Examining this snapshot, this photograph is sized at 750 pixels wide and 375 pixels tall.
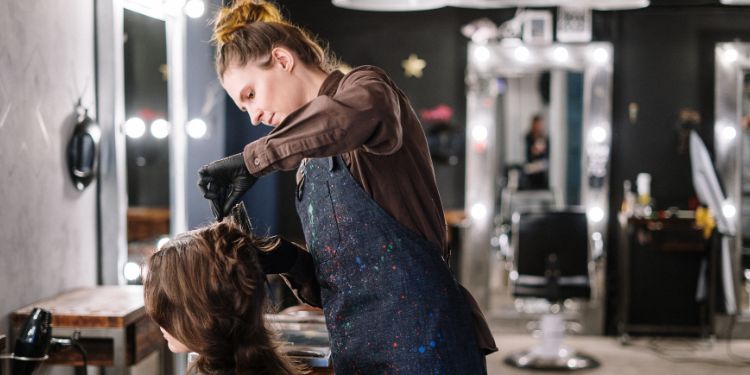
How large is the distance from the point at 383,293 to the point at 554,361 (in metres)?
3.95

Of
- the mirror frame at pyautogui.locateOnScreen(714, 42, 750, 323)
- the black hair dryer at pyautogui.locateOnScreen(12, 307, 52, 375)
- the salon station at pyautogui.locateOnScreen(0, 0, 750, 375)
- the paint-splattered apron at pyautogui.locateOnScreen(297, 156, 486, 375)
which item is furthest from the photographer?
→ the mirror frame at pyautogui.locateOnScreen(714, 42, 750, 323)

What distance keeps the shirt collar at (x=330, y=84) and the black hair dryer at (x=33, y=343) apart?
3.63 ft

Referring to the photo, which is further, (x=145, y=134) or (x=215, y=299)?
(x=145, y=134)

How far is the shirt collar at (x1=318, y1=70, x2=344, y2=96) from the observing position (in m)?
1.48

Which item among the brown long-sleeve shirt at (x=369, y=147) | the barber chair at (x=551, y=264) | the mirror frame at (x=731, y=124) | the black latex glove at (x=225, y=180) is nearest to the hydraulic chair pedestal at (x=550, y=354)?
the barber chair at (x=551, y=264)

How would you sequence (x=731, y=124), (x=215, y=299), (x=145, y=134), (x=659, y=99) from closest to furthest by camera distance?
(x=215, y=299), (x=145, y=134), (x=731, y=124), (x=659, y=99)

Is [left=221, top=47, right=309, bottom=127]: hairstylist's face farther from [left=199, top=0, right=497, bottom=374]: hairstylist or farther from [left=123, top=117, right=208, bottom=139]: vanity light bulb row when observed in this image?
[left=123, top=117, right=208, bottom=139]: vanity light bulb row

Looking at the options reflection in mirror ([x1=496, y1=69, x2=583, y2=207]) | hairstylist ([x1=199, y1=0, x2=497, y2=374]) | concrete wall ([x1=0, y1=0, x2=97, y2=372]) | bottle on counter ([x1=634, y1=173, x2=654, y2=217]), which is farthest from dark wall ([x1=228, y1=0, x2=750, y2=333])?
hairstylist ([x1=199, y1=0, x2=497, y2=374])

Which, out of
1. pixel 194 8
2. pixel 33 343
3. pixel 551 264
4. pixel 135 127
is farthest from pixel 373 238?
pixel 551 264

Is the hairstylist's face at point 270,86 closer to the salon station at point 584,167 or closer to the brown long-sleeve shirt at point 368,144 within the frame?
the brown long-sleeve shirt at point 368,144

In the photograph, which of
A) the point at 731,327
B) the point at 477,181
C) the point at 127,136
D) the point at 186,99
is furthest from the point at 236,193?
the point at 731,327

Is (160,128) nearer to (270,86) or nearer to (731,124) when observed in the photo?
(270,86)

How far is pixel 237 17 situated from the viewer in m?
1.57

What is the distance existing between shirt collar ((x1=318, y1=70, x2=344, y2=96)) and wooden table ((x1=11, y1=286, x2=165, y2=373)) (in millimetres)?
1203
